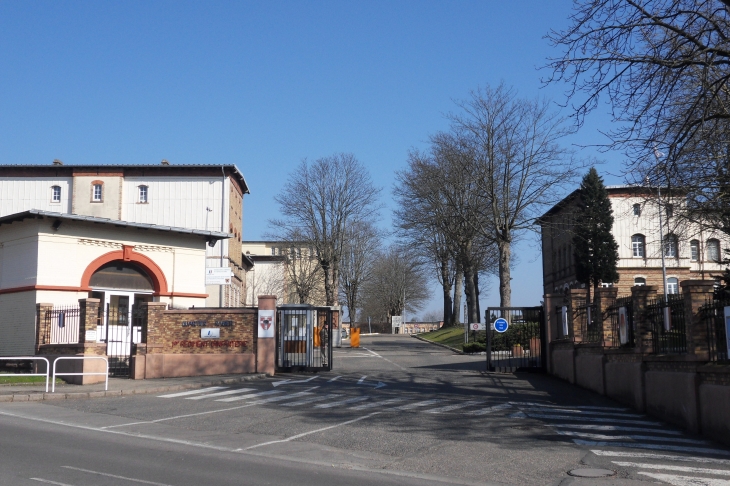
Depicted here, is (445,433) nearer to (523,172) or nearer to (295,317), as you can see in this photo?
(295,317)

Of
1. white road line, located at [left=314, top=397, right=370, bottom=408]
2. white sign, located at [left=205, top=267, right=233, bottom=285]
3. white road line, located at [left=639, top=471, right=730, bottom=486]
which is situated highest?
white sign, located at [left=205, top=267, right=233, bottom=285]

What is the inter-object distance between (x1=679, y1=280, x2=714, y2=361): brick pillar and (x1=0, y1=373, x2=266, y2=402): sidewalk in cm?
1366

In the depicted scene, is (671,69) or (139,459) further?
(671,69)

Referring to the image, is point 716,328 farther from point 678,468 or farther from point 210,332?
point 210,332

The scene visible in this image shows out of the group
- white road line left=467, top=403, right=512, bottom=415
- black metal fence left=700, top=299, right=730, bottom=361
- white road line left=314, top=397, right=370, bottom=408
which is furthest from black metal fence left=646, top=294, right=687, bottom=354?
white road line left=314, top=397, right=370, bottom=408

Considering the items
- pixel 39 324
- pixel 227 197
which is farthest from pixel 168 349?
pixel 227 197

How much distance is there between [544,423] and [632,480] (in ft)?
16.4

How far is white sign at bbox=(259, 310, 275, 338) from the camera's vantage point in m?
24.9

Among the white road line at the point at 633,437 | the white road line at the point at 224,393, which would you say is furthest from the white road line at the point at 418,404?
the white road line at the point at 224,393

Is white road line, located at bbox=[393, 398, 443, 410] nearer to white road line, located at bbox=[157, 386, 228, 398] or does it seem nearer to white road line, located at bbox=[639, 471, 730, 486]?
white road line, located at bbox=[157, 386, 228, 398]

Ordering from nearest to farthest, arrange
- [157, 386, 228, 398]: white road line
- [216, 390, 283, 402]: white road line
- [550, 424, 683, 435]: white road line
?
1. [550, 424, 683, 435]: white road line
2. [216, 390, 283, 402]: white road line
3. [157, 386, 228, 398]: white road line

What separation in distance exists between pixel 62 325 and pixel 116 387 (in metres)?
4.36

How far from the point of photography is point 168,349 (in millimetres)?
24281

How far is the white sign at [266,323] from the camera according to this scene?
81.6 feet
